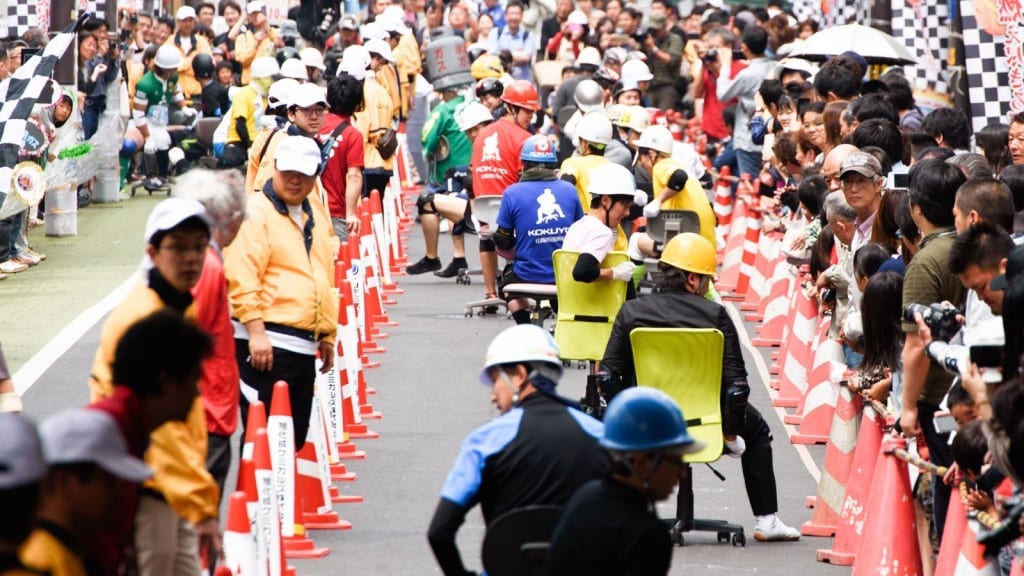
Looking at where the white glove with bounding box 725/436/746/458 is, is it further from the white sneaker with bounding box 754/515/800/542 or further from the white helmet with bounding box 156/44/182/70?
the white helmet with bounding box 156/44/182/70

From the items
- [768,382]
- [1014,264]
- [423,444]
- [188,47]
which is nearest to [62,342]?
[423,444]

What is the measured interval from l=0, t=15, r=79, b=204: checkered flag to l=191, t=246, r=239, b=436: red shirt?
1135 centimetres

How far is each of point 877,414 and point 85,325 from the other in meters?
9.52

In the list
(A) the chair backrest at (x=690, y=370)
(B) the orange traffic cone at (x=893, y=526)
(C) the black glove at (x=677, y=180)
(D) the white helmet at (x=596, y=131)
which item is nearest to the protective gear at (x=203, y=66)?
(C) the black glove at (x=677, y=180)

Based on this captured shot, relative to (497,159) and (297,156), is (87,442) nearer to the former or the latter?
(297,156)

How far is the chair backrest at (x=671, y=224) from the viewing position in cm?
1656

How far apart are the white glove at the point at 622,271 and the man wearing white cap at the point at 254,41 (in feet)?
58.5

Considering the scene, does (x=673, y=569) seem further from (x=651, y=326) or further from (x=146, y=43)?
(x=146, y=43)

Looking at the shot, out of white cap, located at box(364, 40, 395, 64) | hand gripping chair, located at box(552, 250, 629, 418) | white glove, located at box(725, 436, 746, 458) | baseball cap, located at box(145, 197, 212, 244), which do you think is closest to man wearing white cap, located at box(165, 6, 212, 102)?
white cap, located at box(364, 40, 395, 64)

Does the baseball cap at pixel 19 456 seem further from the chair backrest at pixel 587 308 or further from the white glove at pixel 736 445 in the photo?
the chair backrest at pixel 587 308

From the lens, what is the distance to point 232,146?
17531mm

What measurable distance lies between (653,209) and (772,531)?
258 inches

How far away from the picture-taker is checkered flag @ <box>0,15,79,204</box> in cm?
1855

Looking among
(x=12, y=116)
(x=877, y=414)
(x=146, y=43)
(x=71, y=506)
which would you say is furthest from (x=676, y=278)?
(x=146, y=43)
